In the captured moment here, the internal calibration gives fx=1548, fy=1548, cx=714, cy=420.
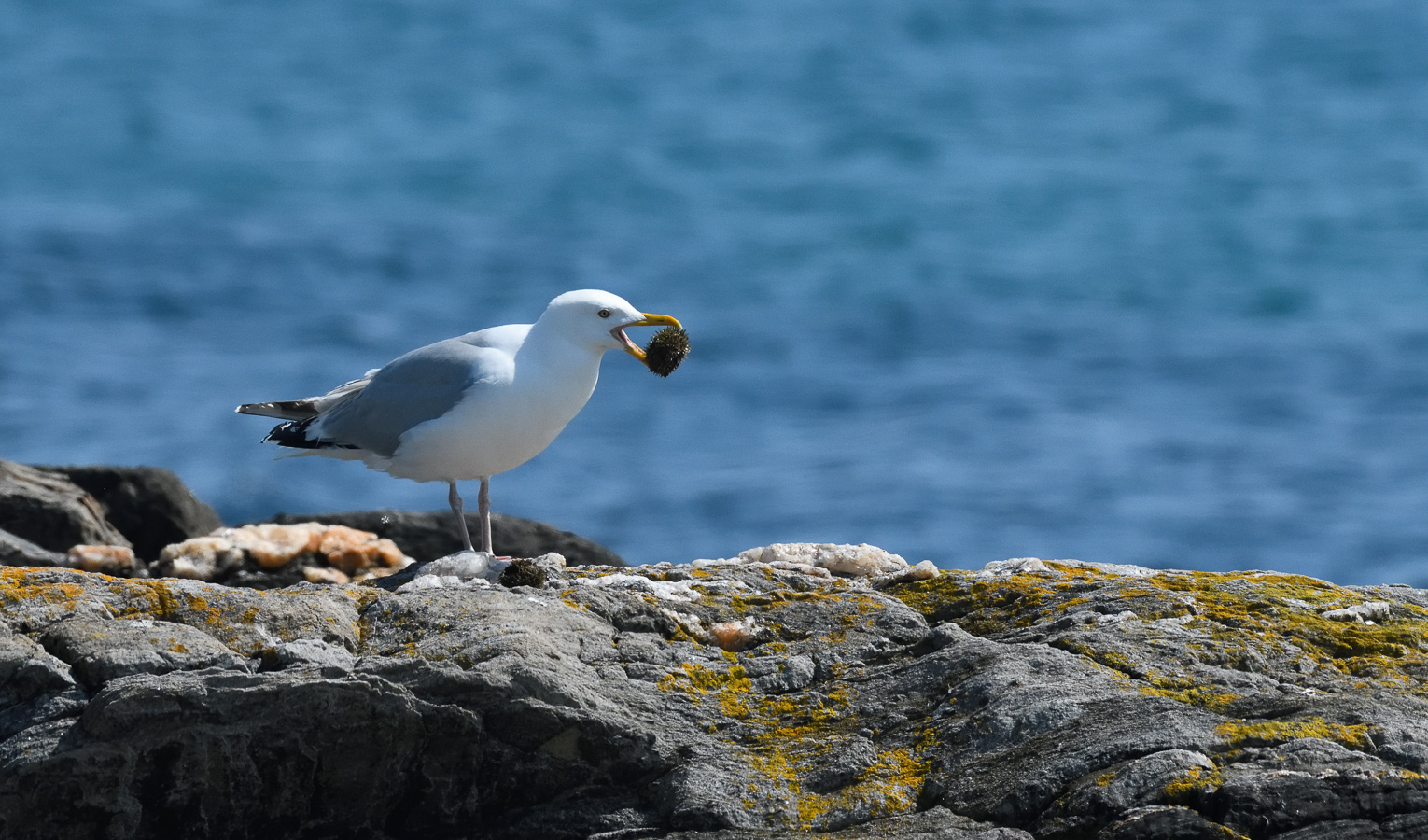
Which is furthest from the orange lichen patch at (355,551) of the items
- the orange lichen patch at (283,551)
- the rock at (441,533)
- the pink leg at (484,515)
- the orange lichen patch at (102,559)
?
the pink leg at (484,515)

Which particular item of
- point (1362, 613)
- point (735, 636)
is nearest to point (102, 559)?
Result: point (735, 636)

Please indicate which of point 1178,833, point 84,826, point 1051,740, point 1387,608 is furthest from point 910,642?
point 84,826

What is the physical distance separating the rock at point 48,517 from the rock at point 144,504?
9.5 inches

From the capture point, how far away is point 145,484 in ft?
28.6

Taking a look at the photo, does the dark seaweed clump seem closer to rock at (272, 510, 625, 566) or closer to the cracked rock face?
the cracked rock face

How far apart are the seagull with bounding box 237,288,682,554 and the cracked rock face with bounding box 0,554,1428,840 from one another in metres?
2.10

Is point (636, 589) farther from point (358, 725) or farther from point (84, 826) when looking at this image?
point (84, 826)

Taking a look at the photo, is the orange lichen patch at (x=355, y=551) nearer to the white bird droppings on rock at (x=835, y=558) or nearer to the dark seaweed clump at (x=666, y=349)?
the dark seaweed clump at (x=666, y=349)

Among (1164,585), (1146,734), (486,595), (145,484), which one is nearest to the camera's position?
(1146,734)

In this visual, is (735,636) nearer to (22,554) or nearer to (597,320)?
(597,320)

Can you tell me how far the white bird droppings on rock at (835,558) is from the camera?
504cm

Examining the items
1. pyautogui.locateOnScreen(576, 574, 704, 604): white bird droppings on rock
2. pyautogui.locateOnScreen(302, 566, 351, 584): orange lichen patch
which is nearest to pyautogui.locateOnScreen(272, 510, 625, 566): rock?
pyautogui.locateOnScreen(302, 566, 351, 584): orange lichen patch

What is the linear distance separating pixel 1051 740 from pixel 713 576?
1329 millimetres

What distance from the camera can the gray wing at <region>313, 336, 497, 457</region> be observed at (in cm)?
650
